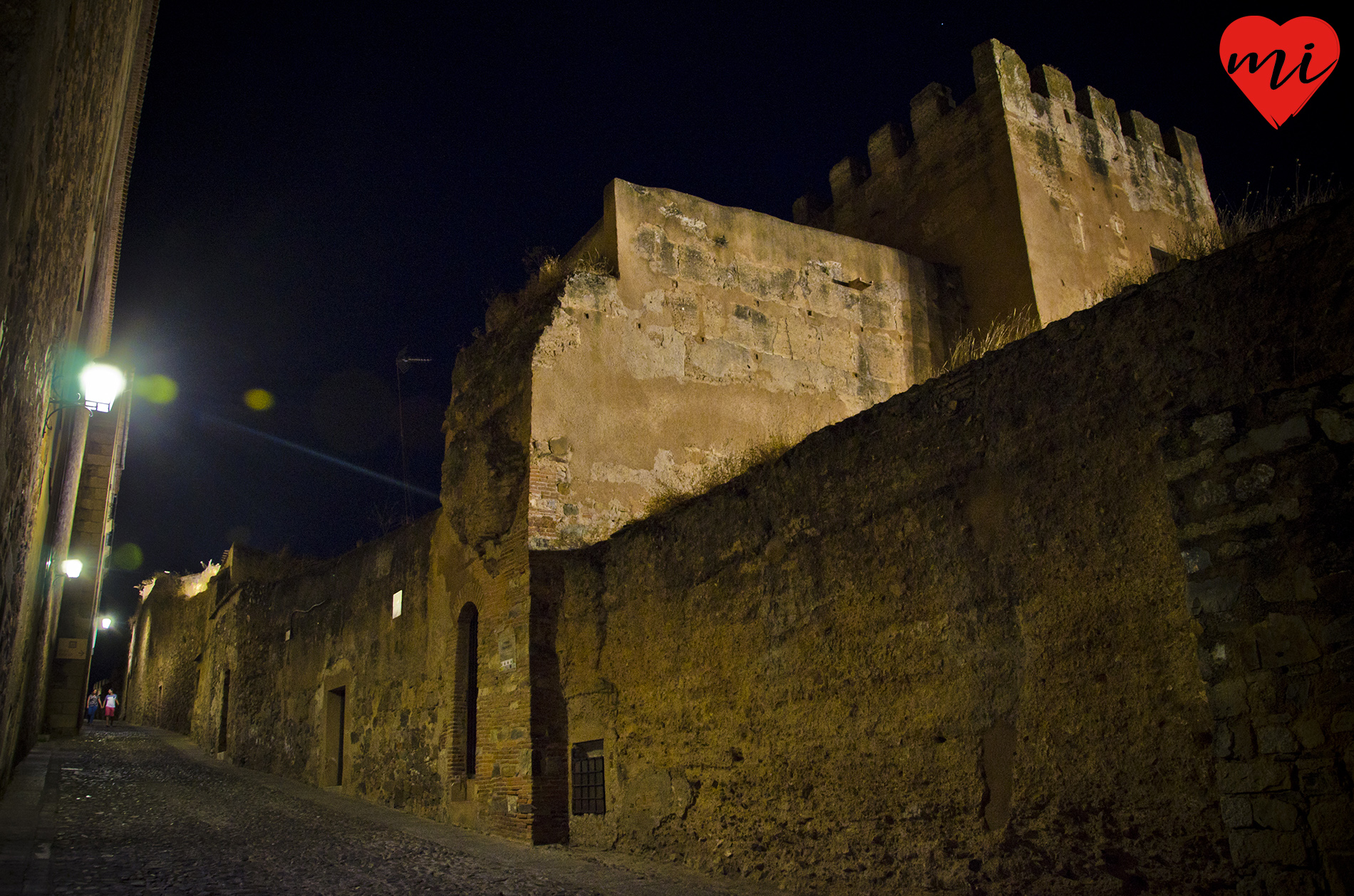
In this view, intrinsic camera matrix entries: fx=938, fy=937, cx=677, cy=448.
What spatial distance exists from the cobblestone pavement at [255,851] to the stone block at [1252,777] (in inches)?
122

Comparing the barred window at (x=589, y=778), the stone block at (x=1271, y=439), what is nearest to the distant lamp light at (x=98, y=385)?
the barred window at (x=589, y=778)

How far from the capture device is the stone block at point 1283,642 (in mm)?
3652

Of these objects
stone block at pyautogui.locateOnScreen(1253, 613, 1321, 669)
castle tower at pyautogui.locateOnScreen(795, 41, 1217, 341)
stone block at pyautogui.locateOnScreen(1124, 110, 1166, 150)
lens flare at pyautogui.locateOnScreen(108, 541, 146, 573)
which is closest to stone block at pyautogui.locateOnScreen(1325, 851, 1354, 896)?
stone block at pyautogui.locateOnScreen(1253, 613, 1321, 669)

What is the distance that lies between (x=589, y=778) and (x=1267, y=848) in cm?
550

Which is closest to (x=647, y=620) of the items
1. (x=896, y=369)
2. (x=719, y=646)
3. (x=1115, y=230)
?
(x=719, y=646)

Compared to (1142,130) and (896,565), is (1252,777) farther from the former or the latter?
(1142,130)

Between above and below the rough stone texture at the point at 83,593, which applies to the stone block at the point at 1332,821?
below

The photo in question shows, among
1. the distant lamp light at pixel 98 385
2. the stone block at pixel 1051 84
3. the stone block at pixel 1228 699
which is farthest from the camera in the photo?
the stone block at pixel 1051 84

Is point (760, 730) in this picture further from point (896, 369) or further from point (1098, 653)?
point (896, 369)

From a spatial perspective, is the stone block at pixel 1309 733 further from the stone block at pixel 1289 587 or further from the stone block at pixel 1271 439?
the stone block at pixel 1271 439

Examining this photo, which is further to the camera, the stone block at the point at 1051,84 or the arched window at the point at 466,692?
the stone block at the point at 1051,84

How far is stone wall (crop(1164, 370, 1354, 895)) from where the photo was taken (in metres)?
3.51

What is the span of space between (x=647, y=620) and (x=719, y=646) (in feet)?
2.99

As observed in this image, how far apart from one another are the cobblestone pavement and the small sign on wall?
5.12m
